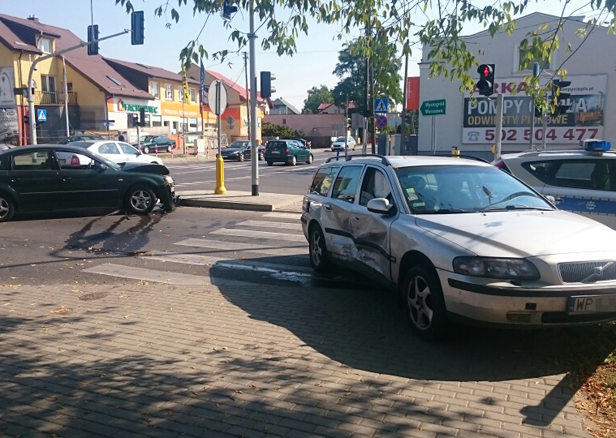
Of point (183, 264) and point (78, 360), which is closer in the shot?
point (78, 360)

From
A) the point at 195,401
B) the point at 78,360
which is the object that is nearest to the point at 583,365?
the point at 195,401

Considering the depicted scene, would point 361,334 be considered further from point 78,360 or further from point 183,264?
point 183,264

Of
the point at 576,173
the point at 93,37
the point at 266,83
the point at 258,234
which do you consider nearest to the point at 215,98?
the point at 266,83

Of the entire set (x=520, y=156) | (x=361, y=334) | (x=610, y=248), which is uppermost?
(x=520, y=156)

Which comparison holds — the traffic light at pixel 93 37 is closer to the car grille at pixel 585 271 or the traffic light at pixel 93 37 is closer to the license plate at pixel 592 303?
the car grille at pixel 585 271

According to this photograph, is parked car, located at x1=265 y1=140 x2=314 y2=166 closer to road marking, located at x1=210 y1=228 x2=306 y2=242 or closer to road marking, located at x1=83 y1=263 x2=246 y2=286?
road marking, located at x1=210 y1=228 x2=306 y2=242

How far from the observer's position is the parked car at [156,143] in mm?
50412

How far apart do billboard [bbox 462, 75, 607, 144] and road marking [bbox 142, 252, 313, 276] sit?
79.6 ft

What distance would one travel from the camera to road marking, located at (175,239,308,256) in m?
9.90

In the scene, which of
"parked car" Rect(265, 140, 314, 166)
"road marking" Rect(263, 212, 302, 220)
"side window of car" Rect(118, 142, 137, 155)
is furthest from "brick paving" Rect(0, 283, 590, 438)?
"parked car" Rect(265, 140, 314, 166)

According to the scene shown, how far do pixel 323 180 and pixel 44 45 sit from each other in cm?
4958

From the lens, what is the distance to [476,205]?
5.98 meters

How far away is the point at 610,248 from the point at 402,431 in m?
Answer: 2.47

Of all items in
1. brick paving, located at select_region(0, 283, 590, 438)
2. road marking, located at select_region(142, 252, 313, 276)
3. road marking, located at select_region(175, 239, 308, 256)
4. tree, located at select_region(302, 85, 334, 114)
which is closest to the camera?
brick paving, located at select_region(0, 283, 590, 438)
